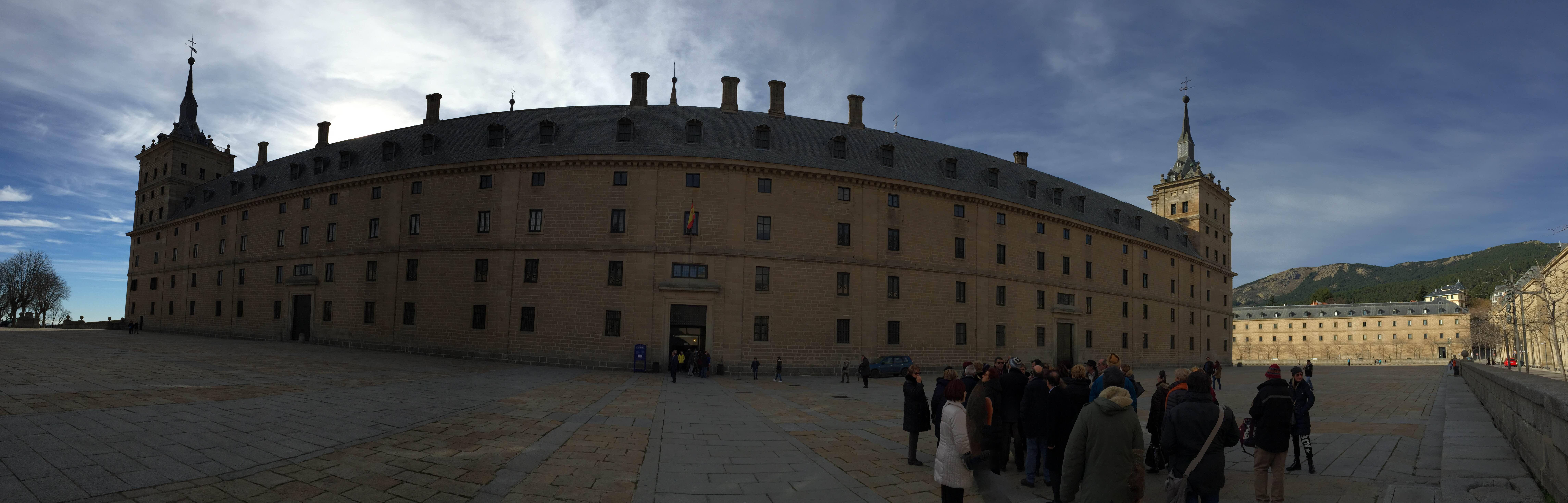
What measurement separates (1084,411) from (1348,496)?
5.61m

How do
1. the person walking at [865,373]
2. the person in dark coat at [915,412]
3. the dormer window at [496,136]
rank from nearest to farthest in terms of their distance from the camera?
the person in dark coat at [915,412] < the person walking at [865,373] < the dormer window at [496,136]

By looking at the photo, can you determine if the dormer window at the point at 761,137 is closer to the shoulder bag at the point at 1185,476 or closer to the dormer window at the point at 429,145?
the dormer window at the point at 429,145

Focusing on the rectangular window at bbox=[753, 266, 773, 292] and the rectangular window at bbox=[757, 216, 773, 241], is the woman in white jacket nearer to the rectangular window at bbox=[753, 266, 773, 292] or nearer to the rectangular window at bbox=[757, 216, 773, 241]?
the rectangular window at bbox=[753, 266, 773, 292]

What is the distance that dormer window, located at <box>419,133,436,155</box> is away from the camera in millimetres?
37500

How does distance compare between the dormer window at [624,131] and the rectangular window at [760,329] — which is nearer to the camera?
the rectangular window at [760,329]

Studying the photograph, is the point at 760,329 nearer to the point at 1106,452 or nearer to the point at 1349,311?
the point at 1106,452

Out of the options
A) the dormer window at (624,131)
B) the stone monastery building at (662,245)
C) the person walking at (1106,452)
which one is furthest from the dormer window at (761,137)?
the person walking at (1106,452)

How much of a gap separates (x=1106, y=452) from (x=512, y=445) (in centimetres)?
945

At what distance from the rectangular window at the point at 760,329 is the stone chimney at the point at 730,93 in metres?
12.5

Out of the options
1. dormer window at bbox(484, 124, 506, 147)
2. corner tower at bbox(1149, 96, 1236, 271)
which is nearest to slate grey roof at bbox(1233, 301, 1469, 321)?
corner tower at bbox(1149, 96, 1236, 271)

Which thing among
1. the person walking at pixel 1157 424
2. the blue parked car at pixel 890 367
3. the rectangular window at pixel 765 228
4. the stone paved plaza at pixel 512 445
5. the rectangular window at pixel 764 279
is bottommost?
the blue parked car at pixel 890 367

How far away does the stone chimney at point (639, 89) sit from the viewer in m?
37.2

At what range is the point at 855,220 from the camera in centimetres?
3478

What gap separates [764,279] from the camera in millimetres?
32719
